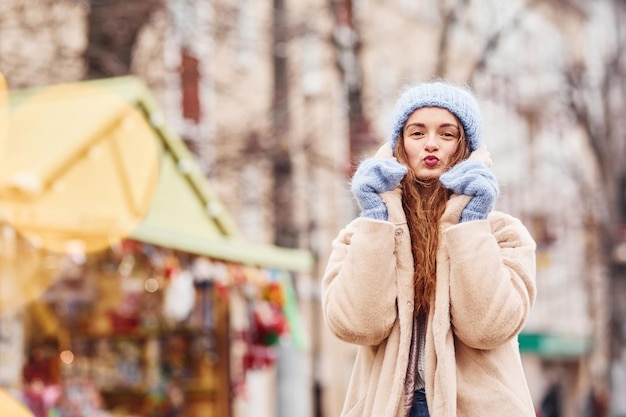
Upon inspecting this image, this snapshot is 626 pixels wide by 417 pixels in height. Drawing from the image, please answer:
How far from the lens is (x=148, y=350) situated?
431 inches

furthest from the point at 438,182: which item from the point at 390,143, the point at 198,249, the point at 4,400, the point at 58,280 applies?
the point at 58,280

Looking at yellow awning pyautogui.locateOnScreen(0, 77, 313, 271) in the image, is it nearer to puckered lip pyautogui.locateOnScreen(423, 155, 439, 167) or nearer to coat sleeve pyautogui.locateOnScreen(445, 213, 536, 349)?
puckered lip pyautogui.locateOnScreen(423, 155, 439, 167)

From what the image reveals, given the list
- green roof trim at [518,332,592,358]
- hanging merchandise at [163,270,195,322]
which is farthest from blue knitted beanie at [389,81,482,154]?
green roof trim at [518,332,592,358]

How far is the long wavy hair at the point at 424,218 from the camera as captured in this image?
296 centimetres

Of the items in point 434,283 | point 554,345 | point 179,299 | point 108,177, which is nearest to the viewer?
point 434,283

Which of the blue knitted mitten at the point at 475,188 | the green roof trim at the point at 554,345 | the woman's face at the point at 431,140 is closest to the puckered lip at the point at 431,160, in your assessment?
the woman's face at the point at 431,140

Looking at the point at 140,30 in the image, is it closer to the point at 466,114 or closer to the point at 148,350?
the point at 148,350

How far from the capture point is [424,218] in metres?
3.00

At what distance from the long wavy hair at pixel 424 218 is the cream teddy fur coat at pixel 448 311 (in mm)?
29

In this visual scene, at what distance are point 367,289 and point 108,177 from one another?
18.2 ft

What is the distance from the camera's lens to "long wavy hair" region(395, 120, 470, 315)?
2955 mm

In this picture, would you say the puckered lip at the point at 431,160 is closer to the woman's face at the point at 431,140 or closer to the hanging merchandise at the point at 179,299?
the woman's face at the point at 431,140

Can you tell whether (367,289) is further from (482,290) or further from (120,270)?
(120,270)

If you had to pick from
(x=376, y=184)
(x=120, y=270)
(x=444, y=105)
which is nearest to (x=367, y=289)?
(x=376, y=184)
